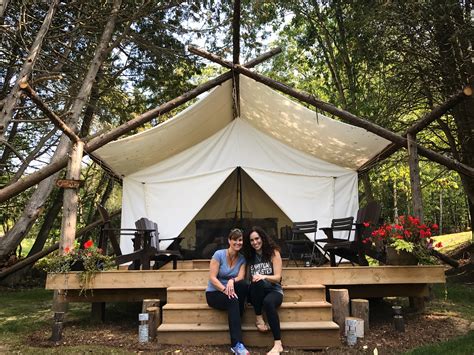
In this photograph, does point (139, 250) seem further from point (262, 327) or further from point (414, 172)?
point (414, 172)

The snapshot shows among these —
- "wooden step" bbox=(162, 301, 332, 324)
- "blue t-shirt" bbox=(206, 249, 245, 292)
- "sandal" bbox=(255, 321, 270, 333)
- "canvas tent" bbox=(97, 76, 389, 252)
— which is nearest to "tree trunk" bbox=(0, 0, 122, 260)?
"canvas tent" bbox=(97, 76, 389, 252)

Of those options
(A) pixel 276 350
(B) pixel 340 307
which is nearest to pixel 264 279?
(A) pixel 276 350

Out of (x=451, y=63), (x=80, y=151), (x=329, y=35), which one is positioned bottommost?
(x=80, y=151)

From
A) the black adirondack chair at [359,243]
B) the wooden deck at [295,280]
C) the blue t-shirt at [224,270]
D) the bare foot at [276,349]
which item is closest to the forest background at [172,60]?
the wooden deck at [295,280]

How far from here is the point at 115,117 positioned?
9.62 metres

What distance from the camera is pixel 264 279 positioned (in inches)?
132

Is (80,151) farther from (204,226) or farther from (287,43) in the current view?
(287,43)

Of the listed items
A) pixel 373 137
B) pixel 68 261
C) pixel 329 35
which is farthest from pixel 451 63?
pixel 68 261

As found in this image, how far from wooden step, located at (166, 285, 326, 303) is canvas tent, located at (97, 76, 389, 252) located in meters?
2.41

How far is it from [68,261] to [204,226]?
3.18 meters

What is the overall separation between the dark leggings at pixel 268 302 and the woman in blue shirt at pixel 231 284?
0.33 ft

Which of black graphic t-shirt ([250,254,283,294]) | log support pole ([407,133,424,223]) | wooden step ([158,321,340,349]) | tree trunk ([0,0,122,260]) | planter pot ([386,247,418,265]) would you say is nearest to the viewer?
wooden step ([158,321,340,349])

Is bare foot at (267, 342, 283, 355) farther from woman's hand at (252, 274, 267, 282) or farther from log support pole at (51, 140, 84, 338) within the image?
log support pole at (51, 140, 84, 338)

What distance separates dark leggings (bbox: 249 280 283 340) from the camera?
10.4ft
